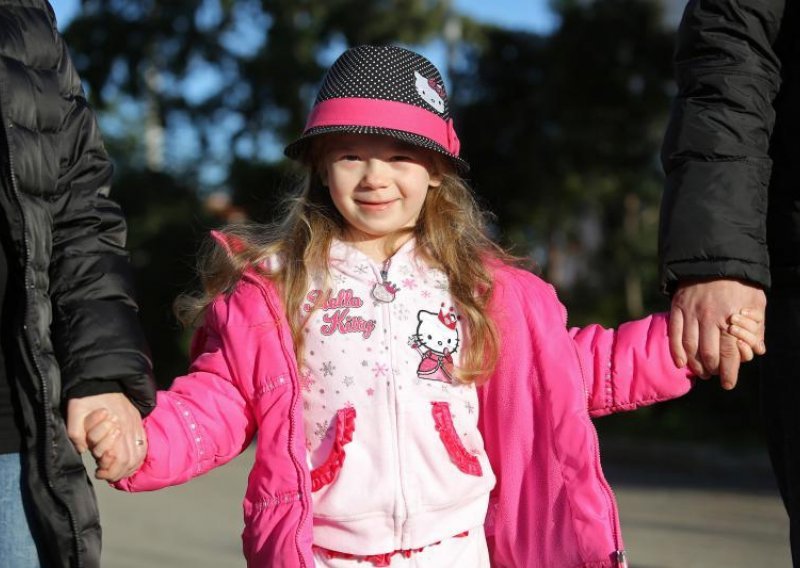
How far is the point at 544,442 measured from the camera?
111 inches

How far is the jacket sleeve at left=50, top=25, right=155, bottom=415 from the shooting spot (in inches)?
89.0

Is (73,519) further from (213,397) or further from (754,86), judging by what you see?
(754,86)

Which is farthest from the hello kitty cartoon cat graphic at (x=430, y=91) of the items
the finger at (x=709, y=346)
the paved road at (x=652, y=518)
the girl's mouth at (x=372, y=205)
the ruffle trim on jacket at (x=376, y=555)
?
the paved road at (x=652, y=518)

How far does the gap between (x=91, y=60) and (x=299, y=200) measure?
16967 mm

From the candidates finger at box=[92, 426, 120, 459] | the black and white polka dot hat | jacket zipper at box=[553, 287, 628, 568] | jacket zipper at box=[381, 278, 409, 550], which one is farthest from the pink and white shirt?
finger at box=[92, 426, 120, 459]

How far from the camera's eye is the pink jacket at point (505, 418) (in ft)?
8.69

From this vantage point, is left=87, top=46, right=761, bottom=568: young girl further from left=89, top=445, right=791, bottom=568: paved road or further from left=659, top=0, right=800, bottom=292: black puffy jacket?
left=89, top=445, right=791, bottom=568: paved road

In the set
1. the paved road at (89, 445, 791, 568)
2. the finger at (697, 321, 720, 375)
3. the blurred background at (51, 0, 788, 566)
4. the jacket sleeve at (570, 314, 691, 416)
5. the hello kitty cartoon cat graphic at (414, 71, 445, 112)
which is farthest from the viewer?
the blurred background at (51, 0, 788, 566)

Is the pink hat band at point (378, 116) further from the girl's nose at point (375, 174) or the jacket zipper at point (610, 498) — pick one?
the jacket zipper at point (610, 498)

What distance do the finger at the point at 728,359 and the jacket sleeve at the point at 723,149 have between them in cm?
16

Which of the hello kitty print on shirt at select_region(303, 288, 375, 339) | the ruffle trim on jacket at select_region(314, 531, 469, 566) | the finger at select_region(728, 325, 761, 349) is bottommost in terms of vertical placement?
the ruffle trim on jacket at select_region(314, 531, 469, 566)

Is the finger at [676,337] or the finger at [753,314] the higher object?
the finger at [753,314]

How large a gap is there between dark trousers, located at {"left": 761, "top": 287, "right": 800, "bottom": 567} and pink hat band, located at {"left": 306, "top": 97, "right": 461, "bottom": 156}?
880 mm

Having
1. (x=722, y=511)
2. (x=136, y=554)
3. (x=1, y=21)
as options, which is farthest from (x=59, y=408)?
(x=722, y=511)
